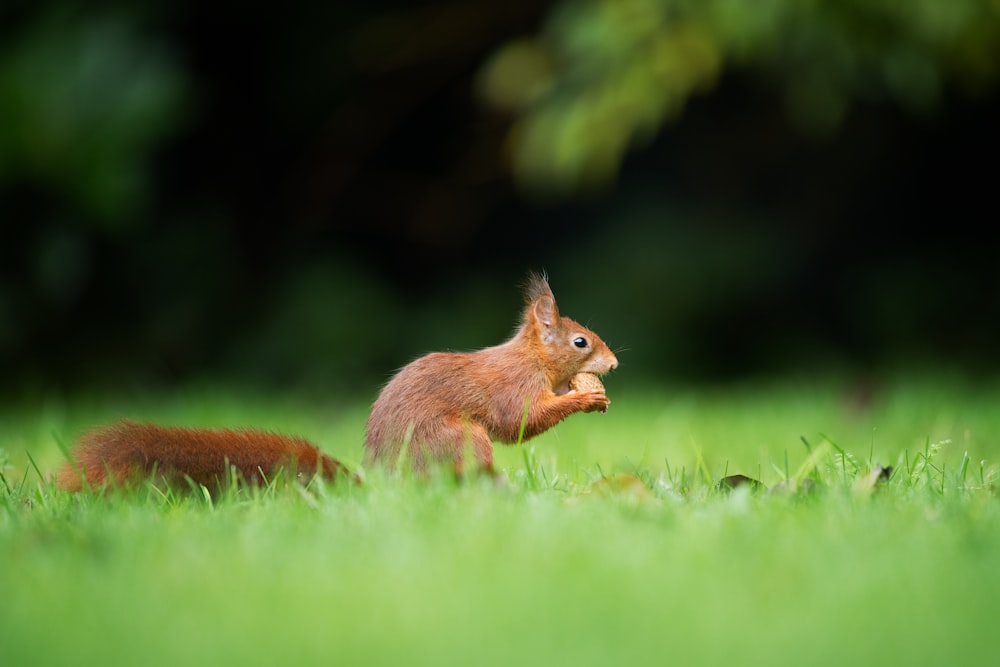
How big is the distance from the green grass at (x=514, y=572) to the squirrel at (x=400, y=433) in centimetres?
9

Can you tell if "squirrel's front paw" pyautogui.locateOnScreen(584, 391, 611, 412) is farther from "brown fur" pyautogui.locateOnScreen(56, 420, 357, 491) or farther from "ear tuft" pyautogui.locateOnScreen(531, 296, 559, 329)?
"brown fur" pyautogui.locateOnScreen(56, 420, 357, 491)

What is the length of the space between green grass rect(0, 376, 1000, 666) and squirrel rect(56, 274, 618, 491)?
9cm

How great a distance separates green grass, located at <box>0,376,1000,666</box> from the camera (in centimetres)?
163

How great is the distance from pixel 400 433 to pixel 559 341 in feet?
2.05

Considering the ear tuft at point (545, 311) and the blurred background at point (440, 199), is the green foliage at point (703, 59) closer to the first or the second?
the blurred background at point (440, 199)

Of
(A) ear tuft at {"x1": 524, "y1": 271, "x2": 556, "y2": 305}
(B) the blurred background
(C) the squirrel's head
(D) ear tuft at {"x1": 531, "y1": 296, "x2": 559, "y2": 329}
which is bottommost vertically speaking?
(C) the squirrel's head

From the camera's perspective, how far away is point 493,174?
7840 millimetres

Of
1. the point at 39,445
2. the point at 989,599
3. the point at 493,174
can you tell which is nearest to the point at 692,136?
the point at 493,174

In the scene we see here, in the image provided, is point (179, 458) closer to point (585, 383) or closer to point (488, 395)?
point (488, 395)

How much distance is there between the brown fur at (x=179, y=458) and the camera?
2.70m

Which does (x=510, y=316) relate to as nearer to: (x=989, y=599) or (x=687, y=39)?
(x=687, y=39)

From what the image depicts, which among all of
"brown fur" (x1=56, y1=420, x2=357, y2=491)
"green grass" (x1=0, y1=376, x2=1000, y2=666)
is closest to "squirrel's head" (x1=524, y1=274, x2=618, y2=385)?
"green grass" (x1=0, y1=376, x2=1000, y2=666)

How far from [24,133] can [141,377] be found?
5.06 ft

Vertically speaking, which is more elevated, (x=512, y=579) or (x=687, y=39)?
(x=687, y=39)
